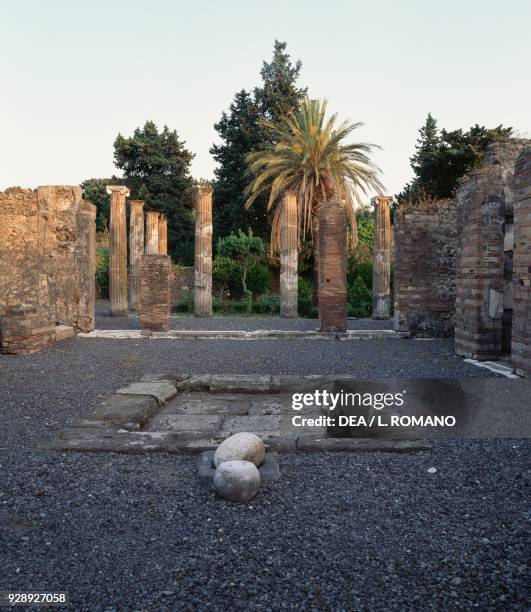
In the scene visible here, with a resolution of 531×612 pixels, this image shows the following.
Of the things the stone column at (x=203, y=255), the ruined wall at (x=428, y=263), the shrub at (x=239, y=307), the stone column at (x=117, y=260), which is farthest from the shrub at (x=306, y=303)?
the ruined wall at (x=428, y=263)

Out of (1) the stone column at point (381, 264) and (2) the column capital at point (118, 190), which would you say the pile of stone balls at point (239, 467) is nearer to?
(2) the column capital at point (118, 190)

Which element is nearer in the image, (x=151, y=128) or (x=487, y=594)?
(x=487, y=594)

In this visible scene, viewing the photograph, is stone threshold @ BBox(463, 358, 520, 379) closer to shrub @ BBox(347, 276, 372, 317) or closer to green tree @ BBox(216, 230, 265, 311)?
shrub @ BBox(347, 276, 372, 317)

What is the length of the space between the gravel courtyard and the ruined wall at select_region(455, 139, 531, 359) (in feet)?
13.1

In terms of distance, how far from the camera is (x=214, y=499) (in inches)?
119

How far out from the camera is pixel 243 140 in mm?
26500

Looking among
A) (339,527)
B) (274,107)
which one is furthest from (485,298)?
(274,107)

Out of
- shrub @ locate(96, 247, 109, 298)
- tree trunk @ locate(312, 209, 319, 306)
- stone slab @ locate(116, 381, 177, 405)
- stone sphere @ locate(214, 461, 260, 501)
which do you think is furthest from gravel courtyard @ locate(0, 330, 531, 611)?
shrub @ locate(96, 247, 109, 298)

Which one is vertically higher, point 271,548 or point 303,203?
point 303,203

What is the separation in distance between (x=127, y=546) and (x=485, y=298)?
6.46 meters

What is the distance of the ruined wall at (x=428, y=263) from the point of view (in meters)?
10.3

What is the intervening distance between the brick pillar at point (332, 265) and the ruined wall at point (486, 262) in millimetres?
2787

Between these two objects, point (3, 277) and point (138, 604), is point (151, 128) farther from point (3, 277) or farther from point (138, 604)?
point (138, 604)

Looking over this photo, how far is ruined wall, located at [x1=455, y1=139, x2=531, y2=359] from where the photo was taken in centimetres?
757
